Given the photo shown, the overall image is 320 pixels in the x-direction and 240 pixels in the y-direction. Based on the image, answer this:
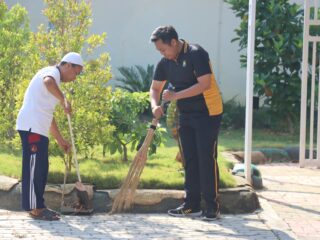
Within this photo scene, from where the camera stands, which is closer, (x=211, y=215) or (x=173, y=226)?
(x=173, y=226)

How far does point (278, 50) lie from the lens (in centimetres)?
1219

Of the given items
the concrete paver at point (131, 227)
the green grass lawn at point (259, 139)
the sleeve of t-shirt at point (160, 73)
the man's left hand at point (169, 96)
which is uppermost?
the sleeve of t-shirt at point (160, 73)

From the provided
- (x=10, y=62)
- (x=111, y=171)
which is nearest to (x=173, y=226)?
(x=111, y=171)

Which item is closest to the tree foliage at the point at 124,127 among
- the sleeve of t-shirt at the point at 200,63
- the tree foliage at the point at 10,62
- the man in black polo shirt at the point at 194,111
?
the man in black polo shirt at the point at 194,111

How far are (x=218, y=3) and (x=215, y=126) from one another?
28.4 feet

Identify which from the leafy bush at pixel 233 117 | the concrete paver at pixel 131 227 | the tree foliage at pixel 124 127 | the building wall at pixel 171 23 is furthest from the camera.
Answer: the building wall at pixel 171 23

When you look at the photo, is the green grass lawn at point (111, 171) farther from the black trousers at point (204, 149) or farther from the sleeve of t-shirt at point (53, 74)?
the sleeve of t-shirt at point (53, 74)

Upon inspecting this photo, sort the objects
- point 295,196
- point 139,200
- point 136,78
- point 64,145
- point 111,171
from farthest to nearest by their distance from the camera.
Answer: point 136,78 → point 295,196 → point 111,171 → point 139,200 → point 64,145

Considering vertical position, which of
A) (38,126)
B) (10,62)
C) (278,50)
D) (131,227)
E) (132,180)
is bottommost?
(131,227)

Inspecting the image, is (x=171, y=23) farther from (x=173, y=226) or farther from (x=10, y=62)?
(x=173, y=226)

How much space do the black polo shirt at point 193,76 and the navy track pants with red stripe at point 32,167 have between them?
1372 millimetres

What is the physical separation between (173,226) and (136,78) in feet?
26.5

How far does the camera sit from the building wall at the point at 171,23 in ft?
47.3

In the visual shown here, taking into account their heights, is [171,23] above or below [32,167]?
above
